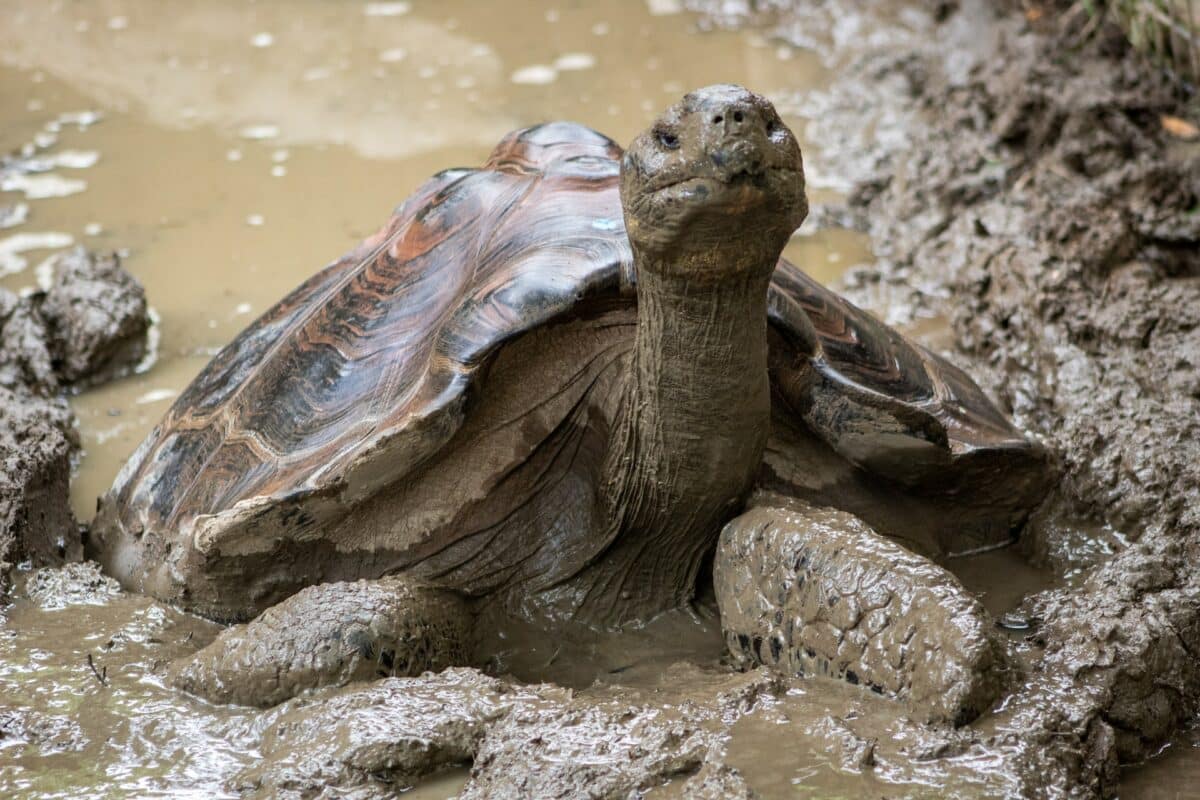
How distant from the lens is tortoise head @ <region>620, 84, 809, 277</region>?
100 inches

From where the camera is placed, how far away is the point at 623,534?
10.9ft

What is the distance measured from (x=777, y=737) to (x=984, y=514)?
1.49 m

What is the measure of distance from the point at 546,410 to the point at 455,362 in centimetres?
35

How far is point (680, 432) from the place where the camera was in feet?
9.98

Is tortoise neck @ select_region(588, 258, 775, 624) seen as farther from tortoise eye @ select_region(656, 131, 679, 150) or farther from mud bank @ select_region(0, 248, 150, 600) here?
mud bank @ select_region(0, 248, 150, 600)

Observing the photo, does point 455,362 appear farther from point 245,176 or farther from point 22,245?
point 245,176

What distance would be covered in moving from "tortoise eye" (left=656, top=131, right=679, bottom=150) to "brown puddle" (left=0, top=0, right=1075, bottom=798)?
114 cm

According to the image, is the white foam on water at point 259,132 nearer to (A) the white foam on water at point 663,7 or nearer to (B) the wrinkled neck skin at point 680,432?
(A) the white foam on water at point 663,7

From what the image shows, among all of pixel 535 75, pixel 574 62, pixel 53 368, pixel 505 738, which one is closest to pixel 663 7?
pixel 574 62

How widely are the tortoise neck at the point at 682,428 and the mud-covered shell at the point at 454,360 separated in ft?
0.83

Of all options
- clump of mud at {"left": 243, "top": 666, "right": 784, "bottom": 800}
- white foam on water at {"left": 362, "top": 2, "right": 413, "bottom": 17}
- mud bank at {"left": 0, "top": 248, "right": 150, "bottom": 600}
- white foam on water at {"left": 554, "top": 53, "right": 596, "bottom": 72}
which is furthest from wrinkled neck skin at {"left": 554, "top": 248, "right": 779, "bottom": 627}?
white foam on water at {"left": 362, "top": 2, "right": 413, "bottom": 17}

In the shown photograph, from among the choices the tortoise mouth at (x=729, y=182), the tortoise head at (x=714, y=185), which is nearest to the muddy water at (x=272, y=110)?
the tortoise head at (x=714, y=185)

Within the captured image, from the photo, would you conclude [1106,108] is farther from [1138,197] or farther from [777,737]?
[777,737]

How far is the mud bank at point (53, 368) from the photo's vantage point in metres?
4.03
